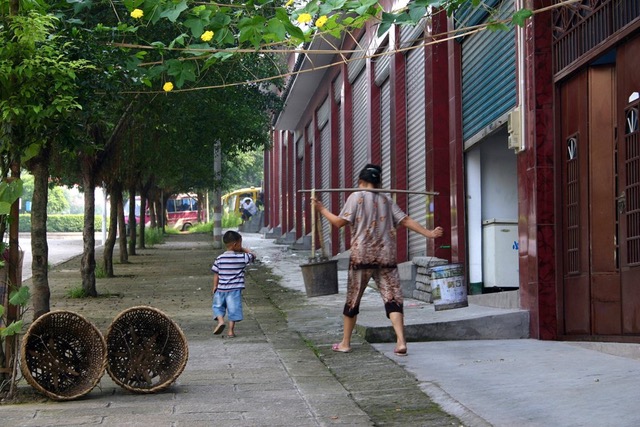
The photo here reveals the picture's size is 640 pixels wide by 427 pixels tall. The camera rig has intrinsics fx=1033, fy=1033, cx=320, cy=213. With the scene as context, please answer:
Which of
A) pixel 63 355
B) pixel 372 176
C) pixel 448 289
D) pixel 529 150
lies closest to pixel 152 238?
pixel 448 289

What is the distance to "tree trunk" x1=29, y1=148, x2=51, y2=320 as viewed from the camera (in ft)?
35.4

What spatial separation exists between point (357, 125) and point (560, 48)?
1310 centimetres

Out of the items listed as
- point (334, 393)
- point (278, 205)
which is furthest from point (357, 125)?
point (278, 205)

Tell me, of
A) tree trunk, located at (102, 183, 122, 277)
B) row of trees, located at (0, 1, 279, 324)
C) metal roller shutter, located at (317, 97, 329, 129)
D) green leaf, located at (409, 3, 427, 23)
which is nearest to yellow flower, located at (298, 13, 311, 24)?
green leaf, located at (409, 3, 427, 23)

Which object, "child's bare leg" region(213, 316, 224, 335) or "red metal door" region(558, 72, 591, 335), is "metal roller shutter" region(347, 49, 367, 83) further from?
"red metal door" region(558, 72, 591, 335)

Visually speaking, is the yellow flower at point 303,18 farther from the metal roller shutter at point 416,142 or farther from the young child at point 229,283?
the metal roller shutter at point 416,142

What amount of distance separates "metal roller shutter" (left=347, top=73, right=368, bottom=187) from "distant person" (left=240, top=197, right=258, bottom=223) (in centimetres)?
3515

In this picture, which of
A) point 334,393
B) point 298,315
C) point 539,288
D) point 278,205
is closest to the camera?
point 334,393

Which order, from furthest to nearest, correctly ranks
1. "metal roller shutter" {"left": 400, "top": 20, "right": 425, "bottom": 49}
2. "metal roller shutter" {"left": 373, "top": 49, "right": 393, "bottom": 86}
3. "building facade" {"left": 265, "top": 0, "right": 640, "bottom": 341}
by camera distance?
"metal roller shutter" {"left": 373, "top": 49, "right": 393, "bottom": 86} → "metal roller shutter" {"left": 400, "top": 20, "right": 425, "bottom": 49} → "building facade" {"left": 265, "top": 0, "right": 640, "bottom": 341}

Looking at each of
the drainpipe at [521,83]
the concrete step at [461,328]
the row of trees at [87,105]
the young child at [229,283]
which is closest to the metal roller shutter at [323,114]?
the row of trees at [87,105]

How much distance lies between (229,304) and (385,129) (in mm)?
8901

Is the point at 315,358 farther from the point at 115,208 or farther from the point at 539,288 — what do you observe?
the point at 115,208

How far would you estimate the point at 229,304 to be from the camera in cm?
1150

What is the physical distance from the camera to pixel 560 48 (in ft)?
33.7
